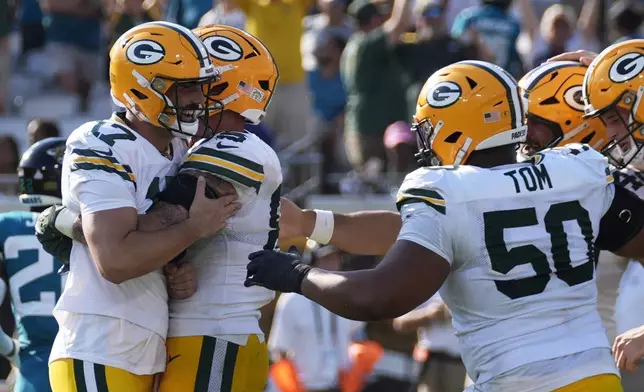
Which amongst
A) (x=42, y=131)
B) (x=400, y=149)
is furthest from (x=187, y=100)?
(x=400, y=149)

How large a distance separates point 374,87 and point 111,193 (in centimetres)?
569

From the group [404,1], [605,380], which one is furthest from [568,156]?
[404,1]

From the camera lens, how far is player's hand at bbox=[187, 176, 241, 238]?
13.2ft

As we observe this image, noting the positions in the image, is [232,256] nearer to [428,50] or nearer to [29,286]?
[29,286]

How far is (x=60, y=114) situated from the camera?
1062cm

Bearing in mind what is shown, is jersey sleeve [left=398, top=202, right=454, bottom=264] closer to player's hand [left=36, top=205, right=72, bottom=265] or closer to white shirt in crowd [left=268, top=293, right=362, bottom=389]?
player's hand [left=36, top=205, right=72, bottom=265]

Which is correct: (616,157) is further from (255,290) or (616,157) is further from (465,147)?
(255,290)

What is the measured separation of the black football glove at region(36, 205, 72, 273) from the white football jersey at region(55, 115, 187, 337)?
10 cm

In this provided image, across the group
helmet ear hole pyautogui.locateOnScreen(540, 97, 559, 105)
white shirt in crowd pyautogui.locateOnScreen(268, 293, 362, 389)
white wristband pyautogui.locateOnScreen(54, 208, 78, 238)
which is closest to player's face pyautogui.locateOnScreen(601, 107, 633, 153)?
helmet ear hole pyautogui.locateOnScreen(540, 97, 559, 105)

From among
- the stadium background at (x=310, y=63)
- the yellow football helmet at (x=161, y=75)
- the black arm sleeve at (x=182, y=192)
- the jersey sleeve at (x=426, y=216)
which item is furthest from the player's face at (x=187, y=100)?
the stadium background at (x=310, y=63)

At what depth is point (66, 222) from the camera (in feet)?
13.7

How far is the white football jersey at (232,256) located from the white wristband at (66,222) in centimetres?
41

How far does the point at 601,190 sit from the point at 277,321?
3953 millimetres

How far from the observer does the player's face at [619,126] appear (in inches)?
190
